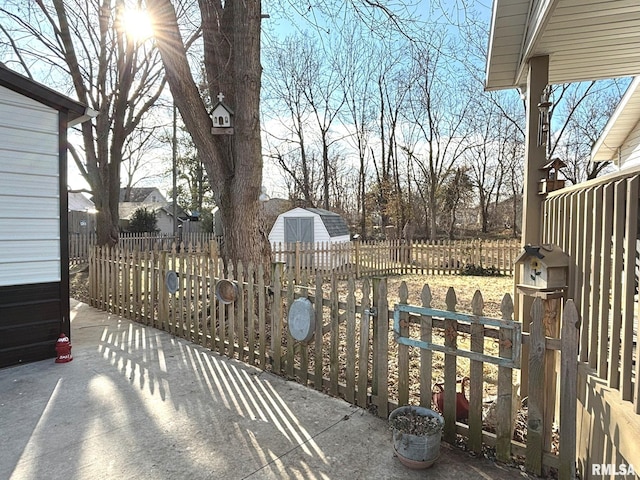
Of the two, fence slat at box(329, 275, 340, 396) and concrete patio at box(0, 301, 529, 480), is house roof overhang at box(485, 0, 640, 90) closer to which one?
fence slat at box(329, 275, 340, 396)

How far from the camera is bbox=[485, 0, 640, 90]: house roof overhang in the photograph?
296 cm

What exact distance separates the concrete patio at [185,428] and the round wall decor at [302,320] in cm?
53

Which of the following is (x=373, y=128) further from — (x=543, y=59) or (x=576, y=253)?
(x=576, y=253)

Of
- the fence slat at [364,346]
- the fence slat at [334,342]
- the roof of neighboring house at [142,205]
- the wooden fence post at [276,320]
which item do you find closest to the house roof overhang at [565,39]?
the fence slat at [364,346]

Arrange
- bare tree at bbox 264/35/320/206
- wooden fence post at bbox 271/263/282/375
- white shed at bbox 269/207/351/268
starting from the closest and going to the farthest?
wooden fence post at bbox 271/263/282/375, white shed at bbox 269/207/351/268, bare tree at bbox 264/35/320/206

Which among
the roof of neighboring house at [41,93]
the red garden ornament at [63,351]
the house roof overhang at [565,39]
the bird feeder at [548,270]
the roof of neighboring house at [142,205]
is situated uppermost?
the roof of neighboring house at [142,205]

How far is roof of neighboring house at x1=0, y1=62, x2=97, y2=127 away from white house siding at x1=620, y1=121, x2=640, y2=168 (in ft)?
34.2

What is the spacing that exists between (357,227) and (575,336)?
2737 centimetres

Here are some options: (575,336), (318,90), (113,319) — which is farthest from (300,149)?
(575,336)

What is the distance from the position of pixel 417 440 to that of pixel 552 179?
8.43 ft

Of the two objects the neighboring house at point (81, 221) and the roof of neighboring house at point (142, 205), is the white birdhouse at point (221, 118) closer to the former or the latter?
the neighboring house at point (81, 221)

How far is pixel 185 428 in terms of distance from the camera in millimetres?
2926

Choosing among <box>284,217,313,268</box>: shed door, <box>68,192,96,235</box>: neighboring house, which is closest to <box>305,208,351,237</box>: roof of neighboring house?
<box>284,217,313,268</box>: shed door

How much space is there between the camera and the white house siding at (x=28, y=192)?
425 cm
